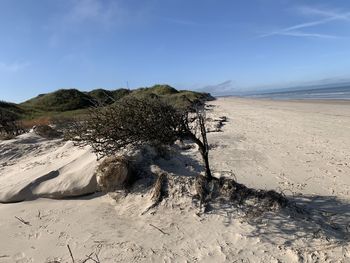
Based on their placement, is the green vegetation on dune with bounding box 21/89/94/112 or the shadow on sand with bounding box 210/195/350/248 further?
the green vegetation on dune with bounding box 21/89/94/112

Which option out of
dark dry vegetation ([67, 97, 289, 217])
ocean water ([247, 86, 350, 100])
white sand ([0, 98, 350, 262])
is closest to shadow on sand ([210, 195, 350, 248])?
white sand ([0, 98, 350, 262])

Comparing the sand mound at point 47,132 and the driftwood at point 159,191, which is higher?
the sand mound at point 47,132

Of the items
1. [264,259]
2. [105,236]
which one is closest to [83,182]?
[105,236]

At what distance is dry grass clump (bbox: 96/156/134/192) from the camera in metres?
6.75

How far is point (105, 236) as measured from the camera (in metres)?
5.48

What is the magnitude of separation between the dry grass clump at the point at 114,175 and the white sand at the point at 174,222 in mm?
242

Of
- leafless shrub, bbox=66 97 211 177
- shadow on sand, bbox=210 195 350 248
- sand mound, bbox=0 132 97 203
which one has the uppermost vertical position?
leafless shrub, bbox=66 97 211 177

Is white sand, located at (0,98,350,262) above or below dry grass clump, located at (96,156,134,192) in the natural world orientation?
below

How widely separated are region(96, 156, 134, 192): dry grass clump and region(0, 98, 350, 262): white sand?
242 millimetres

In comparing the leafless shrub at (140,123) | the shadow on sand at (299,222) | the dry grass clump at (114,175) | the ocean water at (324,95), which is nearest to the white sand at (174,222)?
the shadow on sand at (299,222)

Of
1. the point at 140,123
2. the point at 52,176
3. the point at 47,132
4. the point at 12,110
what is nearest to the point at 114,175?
the point at 140,123

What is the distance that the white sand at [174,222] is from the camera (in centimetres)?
494

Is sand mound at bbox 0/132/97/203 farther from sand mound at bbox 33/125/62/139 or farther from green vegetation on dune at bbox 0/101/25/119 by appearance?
green vegetation on dune at bbox 0/101/25/119

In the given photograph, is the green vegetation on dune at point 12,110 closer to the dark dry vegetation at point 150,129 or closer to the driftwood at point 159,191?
the dark dry vegetation at point 150,129
